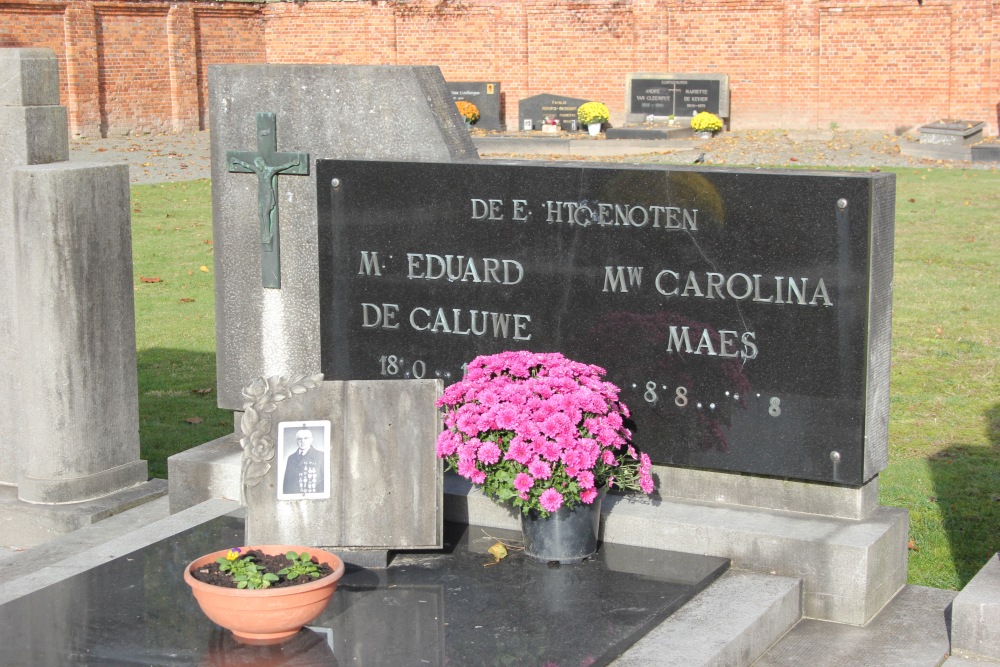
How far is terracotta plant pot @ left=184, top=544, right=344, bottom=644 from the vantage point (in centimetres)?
386

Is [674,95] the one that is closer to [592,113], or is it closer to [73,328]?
[592,113]

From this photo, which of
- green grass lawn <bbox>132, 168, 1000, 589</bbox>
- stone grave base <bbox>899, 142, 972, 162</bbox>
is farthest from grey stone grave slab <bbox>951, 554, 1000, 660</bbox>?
stone grave base <bbox>899, 142, 972, 162</bbox>

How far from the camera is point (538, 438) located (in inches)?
177

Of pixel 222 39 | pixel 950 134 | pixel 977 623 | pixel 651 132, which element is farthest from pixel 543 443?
pixel 222 39

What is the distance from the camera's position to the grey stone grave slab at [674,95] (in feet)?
87.1

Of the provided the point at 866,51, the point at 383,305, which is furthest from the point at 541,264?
the point at 866,51

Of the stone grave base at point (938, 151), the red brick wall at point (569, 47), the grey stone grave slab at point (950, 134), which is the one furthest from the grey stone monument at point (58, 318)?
the red brick wall at point (569, 47)

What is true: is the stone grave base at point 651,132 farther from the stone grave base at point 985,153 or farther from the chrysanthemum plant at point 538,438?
the chrysanthemum plant at point 538,438

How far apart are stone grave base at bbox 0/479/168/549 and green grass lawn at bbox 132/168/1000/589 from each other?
914 millimetres

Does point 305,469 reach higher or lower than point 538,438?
lower

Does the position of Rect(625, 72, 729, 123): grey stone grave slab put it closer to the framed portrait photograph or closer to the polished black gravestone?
the polished black gravestone

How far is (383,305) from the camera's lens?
18.5 ft

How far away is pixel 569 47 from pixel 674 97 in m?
3.27

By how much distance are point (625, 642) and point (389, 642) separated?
2.49 feet
